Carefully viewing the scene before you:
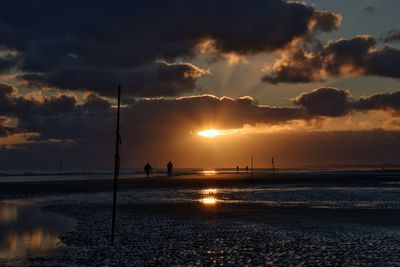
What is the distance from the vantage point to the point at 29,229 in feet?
77.6

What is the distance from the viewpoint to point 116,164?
18.3 m

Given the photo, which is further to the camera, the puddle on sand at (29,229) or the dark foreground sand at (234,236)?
the puddle on sand at (29,229)

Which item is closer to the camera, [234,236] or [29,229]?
[234,236]

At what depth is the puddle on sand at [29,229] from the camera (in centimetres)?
1809

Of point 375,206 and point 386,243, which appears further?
point 375,206

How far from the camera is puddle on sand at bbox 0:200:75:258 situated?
18094 millimetres

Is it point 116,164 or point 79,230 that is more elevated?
point 116,164

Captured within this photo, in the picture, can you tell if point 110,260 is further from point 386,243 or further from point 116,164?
point 386,243

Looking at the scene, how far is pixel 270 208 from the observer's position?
110 feet

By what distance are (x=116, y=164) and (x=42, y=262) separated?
4.38 meters

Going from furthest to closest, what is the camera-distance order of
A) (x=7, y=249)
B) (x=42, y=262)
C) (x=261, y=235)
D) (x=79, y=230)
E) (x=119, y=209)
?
(x=119, y=209) → (x=79, y=230) → (x=261, y=235) → (x=7, y=249) → (x=42, y=262)

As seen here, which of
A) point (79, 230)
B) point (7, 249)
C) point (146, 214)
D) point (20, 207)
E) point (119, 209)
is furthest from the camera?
point (20, 207)

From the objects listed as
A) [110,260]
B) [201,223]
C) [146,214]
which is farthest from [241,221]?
[110,260]

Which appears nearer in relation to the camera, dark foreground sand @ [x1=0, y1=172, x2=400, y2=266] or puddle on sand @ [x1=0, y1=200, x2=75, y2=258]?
dark foreground sand @ [x1=0, y1=172, x2=400, y2=266]
